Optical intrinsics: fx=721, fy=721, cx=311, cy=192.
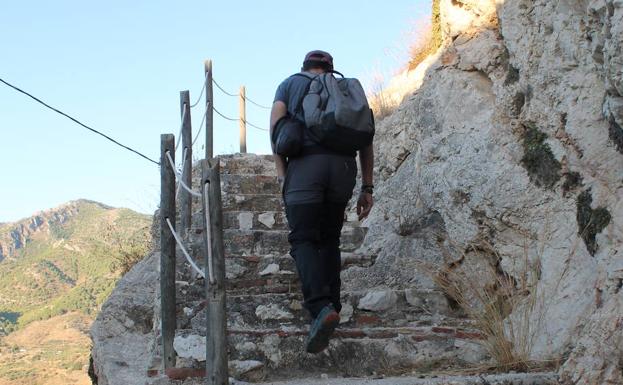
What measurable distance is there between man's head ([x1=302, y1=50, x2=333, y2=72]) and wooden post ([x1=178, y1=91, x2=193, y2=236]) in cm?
200

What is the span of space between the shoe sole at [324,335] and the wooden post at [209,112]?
17.0 ft

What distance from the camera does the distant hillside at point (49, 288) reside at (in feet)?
93.7

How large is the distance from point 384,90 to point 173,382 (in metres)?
5.72

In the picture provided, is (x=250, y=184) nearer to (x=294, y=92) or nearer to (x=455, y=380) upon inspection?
(x=294, y=92)

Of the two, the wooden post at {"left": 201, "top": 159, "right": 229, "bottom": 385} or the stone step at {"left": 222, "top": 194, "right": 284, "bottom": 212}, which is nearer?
the wooden post at {"left": 201, "top": 159, "right": 229, "bottom": 385}

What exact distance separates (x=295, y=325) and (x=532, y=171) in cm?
167

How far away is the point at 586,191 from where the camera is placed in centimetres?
375

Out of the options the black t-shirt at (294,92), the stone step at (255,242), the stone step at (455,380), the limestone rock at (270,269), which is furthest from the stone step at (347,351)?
the stone step at (255,242)

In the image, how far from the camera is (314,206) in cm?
369

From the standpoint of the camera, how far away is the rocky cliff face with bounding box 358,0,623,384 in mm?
3297

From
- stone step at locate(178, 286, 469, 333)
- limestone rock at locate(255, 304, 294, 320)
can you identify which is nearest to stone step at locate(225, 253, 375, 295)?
stone step at locate(178, 286, 469, 333)

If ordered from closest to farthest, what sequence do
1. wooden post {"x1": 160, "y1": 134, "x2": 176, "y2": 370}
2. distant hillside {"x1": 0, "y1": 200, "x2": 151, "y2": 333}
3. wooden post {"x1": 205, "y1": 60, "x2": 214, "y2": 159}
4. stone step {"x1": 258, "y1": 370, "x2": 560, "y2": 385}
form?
Result: stone step {"x1": 258, "y1": 370, "x2": 560, "y2": 385}
wooden post {"x1": 160, "y1": 134, "x2": 176, "y2": 370}
wooden post {"x1": 205, "y1": 60, "x2": 214, "y2": 159}
distant hillside {"x1": 0, "y1": 200, "x2": 151, "y2": 333}

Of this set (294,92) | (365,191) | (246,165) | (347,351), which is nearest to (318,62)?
(294,92)

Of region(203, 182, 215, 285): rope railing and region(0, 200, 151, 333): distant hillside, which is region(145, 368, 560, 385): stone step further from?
region(0, 200, 151, 333): distant hillside
